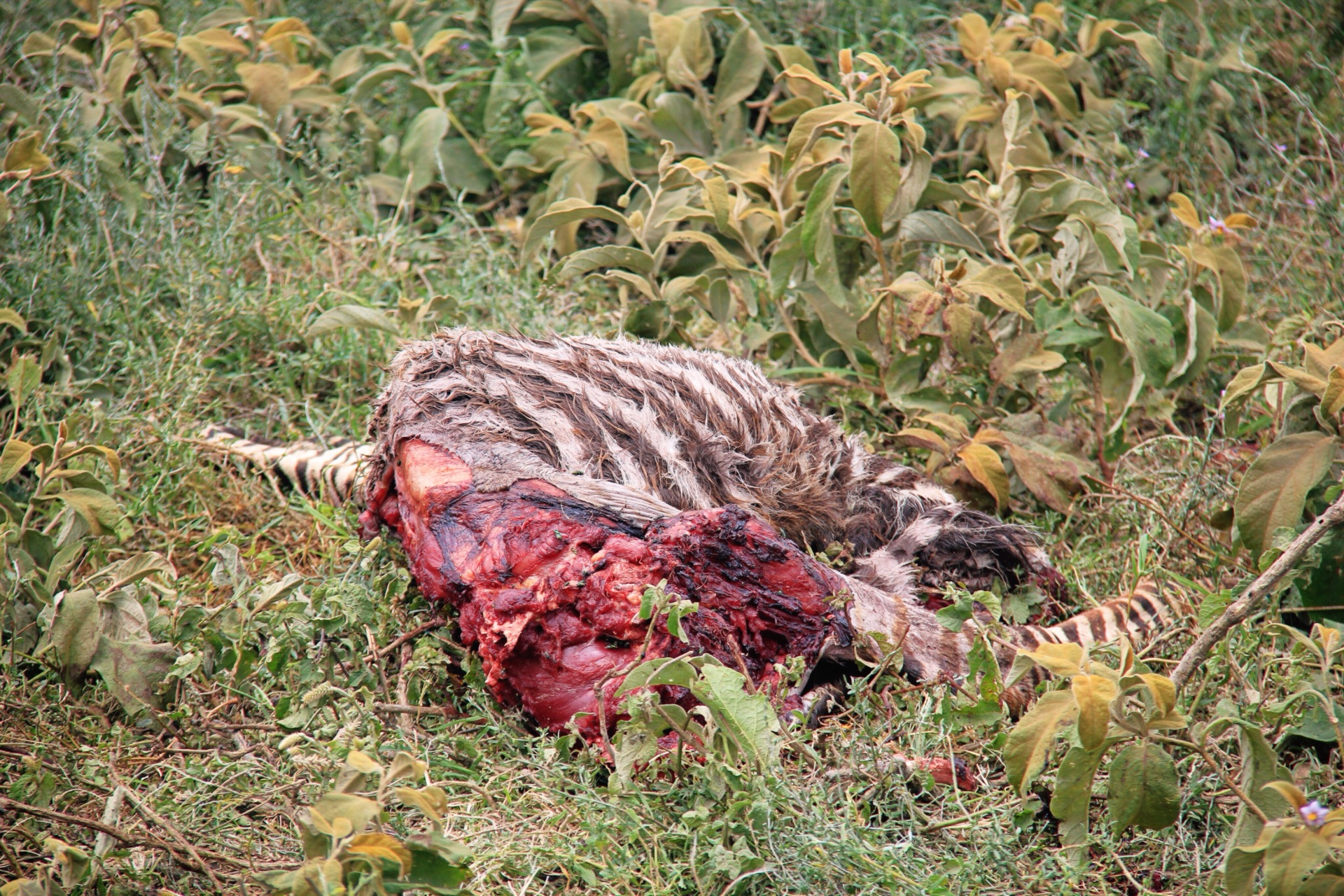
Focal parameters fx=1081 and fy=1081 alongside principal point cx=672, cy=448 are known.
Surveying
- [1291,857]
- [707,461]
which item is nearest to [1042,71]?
[707,461]

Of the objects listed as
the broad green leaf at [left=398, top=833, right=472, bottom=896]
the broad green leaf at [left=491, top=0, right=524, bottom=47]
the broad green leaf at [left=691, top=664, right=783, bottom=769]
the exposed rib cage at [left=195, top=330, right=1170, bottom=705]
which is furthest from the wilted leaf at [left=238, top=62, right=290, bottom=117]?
the broad green leaf at [left=398, top=833, right=472, bottom=896]

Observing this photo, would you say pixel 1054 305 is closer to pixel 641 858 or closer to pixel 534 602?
pixel 534 602

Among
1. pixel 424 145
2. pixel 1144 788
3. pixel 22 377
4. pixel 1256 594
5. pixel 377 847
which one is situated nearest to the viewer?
pixel 377 847

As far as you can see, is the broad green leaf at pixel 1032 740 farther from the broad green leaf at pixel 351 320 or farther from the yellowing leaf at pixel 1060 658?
the broad green leaf at pixel 351 320

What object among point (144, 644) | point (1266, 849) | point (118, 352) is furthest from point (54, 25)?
point (1266, 849)

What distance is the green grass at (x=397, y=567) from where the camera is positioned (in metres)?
2.38

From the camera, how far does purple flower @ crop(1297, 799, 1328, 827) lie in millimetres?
1974

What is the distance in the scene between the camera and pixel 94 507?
9.53ft

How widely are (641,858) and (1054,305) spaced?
102 inches

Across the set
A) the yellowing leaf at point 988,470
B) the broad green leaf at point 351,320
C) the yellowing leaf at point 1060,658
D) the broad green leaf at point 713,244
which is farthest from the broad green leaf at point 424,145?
the yellowing leaf at point 1060,658

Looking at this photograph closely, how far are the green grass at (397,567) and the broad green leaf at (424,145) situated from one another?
27cm

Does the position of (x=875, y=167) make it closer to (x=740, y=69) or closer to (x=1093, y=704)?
(x=740, y=69)

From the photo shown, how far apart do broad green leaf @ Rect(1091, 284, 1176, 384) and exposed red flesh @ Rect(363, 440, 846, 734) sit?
5.11ft

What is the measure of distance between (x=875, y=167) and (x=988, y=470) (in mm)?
1078
